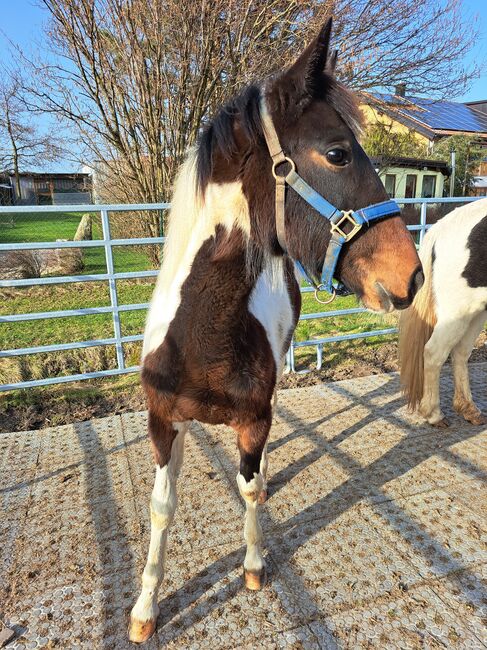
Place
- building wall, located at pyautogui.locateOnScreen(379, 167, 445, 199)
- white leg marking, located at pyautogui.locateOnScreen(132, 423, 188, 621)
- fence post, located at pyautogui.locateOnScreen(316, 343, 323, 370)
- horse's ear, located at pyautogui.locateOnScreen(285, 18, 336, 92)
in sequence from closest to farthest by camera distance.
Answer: horse's ear, located at pyautogui.locateOnScreen(285, 18, 336, 92) < white leg marking, located at pyautogui.locateOnScreen(132, 423, 188, 621) < fence post, located at pyautogui.locateOnScreen(316, 343, 323, 370) < building wall, located at pyautogui.locateOnScreen(379, 167, 445, 199)

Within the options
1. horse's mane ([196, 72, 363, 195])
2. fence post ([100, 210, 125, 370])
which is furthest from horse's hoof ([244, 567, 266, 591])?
fence post ([100, 210, 125, 370])

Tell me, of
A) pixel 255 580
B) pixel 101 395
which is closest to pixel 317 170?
pixel 255 580

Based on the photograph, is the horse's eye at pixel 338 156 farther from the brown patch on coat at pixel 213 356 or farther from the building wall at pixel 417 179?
the building wall at pixel 417 179

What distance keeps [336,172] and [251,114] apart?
368 millimetres

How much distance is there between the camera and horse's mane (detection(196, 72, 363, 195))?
4.84ft

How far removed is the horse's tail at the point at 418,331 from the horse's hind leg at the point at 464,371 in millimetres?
374

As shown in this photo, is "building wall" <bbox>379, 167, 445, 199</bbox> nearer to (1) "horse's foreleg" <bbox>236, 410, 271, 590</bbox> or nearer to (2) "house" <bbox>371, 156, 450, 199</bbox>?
(2) "house" <bbox>371, 156, 450, 199</bbox>

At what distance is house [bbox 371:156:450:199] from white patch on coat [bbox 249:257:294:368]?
43.8 ft

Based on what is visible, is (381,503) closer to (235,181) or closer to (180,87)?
(235,181)

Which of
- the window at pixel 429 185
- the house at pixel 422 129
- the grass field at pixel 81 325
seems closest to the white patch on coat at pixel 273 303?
the grass field at pixel 81 325

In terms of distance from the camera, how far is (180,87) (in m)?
6.08

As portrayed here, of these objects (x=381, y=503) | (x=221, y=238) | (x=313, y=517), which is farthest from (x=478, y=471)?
(x=221, y=238)

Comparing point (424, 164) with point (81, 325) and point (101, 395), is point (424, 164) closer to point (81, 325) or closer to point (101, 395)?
point (81, 325)

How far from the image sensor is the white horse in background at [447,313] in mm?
3320
